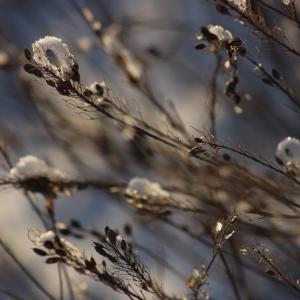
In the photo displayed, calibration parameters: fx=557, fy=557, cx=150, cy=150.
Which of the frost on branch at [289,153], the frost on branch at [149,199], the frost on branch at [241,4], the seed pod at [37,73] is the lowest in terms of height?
the seed pod at [37,73]

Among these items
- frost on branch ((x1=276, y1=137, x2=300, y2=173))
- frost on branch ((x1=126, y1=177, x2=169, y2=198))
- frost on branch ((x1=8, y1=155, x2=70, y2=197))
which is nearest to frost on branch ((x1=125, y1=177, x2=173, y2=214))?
frost on branch ((x1=126, y1=177, x2=169, y2=198))

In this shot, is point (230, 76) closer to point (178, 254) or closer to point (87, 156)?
point (178, 254)

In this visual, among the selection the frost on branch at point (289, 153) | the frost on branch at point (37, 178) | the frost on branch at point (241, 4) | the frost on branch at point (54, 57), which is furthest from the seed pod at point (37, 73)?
the frost on branch at point (289, 153)

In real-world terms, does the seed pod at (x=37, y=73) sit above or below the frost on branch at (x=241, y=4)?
below

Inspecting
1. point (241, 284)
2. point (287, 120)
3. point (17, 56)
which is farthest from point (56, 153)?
point (241, 284)

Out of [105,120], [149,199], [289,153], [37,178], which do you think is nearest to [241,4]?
[289,153]

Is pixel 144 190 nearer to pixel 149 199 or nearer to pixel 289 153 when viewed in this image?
pixel 149 199

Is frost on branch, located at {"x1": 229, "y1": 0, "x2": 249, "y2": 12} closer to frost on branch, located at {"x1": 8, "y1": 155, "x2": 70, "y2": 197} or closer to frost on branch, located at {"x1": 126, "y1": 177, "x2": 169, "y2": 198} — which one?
frost on branch, located at {"x1": 126, "y1": 177, "x2": 169, "y2": 198}

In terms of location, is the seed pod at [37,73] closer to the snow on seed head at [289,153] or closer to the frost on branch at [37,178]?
the frost on branch at [37,178]
